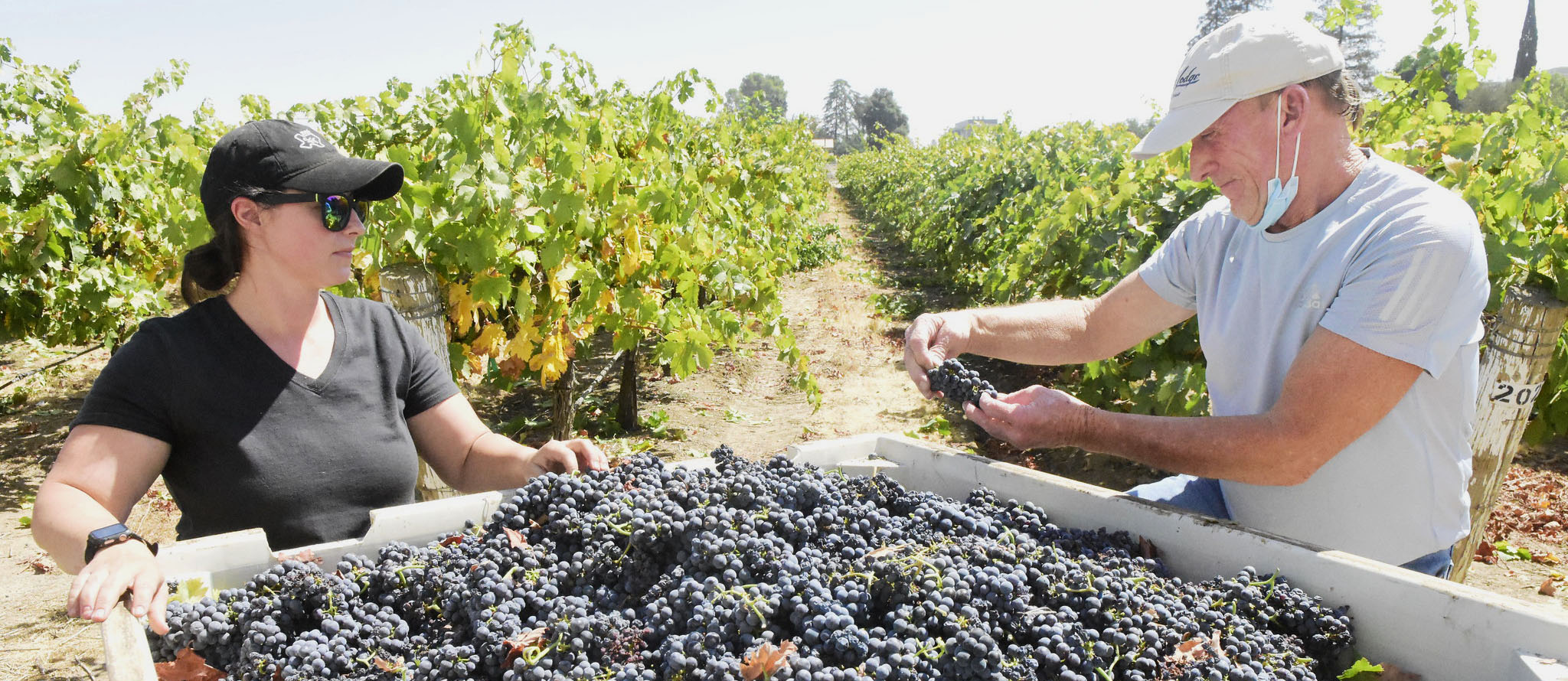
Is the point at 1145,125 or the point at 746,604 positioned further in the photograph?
the point at 1145,125

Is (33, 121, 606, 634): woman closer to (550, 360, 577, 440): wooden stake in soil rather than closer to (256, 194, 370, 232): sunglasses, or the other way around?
(256, 194, 370, 232): sunglasses

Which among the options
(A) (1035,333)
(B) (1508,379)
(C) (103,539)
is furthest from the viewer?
(B) (1508,379)

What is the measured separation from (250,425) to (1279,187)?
2.32 meters

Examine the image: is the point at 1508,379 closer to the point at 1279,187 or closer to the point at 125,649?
the point at 1279,187

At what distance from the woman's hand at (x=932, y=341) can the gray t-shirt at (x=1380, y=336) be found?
64 cm

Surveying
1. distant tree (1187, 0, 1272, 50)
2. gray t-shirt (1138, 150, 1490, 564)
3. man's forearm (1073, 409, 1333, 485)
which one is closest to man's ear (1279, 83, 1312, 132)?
gray t-shirt (1138, 150, 1490, 564)

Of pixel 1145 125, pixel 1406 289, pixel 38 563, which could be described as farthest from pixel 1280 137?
pixel 1145 125

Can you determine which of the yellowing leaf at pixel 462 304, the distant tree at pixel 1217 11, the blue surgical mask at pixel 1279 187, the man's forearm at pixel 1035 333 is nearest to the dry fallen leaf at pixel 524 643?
the man's forearm at pixel 1035 333

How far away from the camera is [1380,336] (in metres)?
1.65

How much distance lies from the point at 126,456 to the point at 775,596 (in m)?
1.39

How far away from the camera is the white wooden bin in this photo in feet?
3.99

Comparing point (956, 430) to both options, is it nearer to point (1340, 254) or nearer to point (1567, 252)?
point (1567, 252)

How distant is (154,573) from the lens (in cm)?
139

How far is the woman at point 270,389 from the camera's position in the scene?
1.76 metres
